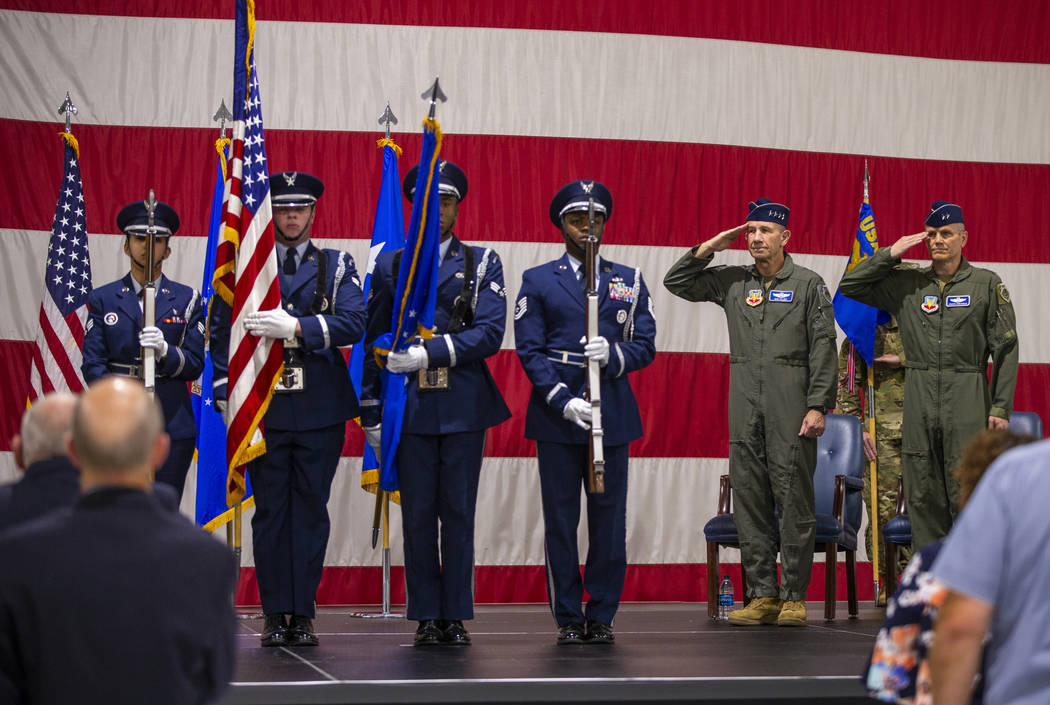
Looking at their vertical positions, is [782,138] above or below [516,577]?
above

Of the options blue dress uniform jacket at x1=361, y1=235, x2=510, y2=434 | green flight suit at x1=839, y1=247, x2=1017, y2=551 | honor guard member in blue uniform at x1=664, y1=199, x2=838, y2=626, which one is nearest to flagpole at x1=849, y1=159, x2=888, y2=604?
green flight suit at x1=839, y1=247, x2=1017, y2=551

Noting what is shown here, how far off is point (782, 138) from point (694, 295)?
1.66m

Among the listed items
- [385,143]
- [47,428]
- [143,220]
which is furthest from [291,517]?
[47,428]

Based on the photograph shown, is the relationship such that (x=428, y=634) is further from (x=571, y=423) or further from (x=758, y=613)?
(x=758, y=613)

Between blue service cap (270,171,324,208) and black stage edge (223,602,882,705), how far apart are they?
1514mm

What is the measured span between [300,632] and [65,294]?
2.13 m

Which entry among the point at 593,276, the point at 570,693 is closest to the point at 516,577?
the point at 593,276

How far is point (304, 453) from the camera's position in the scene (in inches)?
173

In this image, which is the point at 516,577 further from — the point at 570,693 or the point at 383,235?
the point at 570,693

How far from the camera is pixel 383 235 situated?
5.79 m

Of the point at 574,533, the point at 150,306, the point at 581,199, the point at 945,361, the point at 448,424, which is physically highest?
the point at 581,199

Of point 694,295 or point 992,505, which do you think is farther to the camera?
point 694,295

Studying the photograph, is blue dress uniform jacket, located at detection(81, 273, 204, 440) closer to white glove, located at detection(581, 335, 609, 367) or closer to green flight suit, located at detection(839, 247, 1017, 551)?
white glove, located at detection(581, 335, 609, 367)

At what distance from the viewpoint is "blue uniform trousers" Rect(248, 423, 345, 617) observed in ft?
14.2
